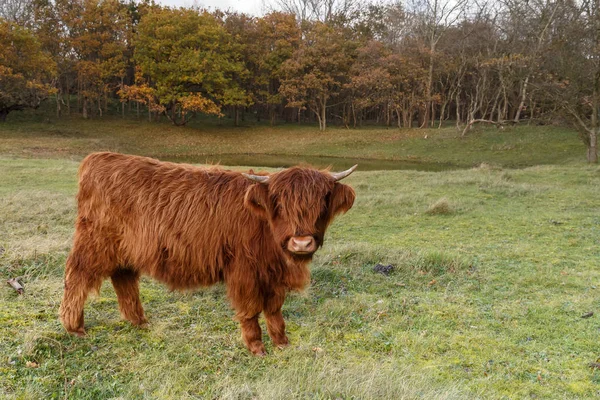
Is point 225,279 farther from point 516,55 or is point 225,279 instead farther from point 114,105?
point 114,105

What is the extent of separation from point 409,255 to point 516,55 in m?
28.5

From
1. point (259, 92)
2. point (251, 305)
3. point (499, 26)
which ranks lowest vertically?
point (251, 305)

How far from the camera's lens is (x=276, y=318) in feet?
12.1

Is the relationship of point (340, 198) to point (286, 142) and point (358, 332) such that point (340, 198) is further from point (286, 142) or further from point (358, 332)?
point (286, 142)

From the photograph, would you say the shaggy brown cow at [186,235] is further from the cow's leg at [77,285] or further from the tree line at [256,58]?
the tree line at [256,58]

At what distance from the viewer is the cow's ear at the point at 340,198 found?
132 inches

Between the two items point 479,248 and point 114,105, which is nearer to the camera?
point 479,248

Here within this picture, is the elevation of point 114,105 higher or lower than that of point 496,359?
higher

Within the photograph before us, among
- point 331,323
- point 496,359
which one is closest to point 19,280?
point 331,323

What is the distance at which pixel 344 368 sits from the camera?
3281mm

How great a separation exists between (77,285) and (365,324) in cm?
257

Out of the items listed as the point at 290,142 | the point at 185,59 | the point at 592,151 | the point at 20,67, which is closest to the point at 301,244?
the point at 592,151

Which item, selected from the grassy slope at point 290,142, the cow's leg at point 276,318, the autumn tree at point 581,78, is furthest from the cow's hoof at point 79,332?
the grassy slope at point 290,142

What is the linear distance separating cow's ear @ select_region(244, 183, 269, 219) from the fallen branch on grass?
2.72m
